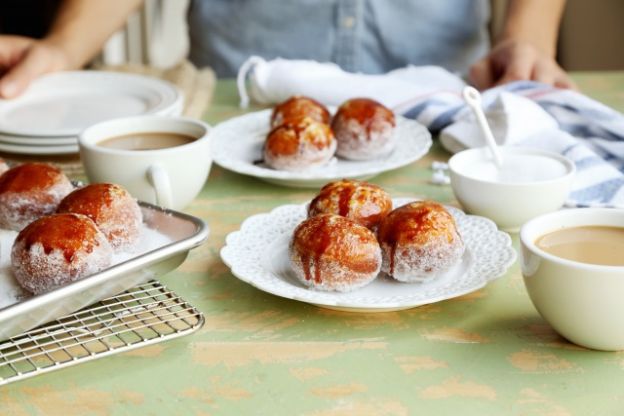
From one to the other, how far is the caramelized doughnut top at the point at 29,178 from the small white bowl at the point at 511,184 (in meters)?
0.46

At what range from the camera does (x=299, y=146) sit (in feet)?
3.87

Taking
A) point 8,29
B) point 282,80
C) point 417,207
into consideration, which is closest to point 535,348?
point 417,207

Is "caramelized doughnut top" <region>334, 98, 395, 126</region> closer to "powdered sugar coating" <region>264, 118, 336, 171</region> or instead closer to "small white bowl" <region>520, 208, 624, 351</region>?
"powdered sugar coating" <region>264, 118, 336, 171</region>

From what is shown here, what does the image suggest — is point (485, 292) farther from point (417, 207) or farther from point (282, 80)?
point (282, 80)

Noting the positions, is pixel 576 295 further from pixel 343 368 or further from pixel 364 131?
pixel 364 131

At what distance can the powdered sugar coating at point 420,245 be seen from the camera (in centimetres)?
86

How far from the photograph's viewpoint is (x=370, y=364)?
0.77 metres

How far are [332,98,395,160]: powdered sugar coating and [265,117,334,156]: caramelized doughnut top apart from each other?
0.04m

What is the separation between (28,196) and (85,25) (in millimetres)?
927

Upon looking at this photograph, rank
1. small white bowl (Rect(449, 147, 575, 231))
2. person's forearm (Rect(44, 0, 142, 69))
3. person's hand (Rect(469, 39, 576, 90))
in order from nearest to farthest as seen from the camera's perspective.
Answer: small white bowl (Rect(449, 147, 575, 231))
person's hand (Rect(469, 39, 576, 90))
person's forearm (Rect(44, 0, 142, 69))

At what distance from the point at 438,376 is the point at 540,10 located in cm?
124

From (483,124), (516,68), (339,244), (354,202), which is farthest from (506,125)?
(339,244)

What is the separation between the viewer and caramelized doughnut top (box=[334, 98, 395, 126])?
1240mm

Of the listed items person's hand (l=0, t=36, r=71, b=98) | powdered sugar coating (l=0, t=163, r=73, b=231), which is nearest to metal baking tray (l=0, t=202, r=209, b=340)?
powdered sugar coating (l=0, t=163, r=73, b=231)
